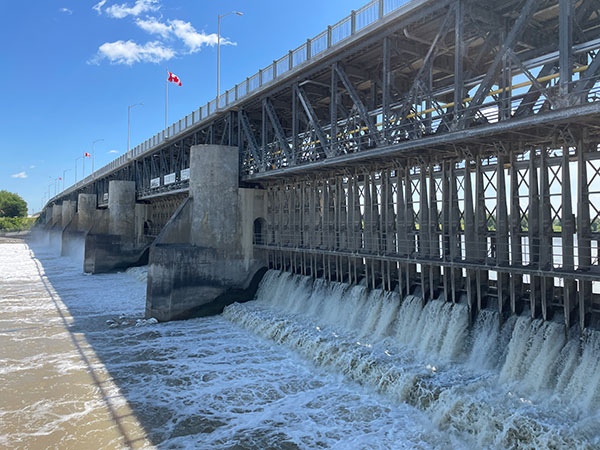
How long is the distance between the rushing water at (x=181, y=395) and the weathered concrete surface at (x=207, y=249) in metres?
1.95

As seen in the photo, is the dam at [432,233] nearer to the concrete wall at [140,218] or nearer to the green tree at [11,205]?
the concrete wall at [140,218]

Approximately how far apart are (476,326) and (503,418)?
4.31 metres

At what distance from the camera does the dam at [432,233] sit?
11.0 m

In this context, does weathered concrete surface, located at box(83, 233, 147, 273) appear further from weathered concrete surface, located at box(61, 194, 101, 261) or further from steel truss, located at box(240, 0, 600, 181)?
steel truss, located at box(240, 0, 600, 181)

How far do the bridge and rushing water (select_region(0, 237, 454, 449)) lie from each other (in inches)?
185

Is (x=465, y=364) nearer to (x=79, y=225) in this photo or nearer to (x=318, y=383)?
(x=318, y=383)

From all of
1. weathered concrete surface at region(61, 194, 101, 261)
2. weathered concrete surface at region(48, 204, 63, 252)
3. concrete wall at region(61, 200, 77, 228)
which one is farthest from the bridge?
weathered concrete surface at region(48, 204, 63, 252)

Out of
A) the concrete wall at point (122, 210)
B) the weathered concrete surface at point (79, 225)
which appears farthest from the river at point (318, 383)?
the weathered concrete surface at point (79, 225)

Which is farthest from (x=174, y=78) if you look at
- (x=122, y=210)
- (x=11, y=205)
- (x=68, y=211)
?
(x=11, y=205)

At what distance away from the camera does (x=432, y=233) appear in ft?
55.1

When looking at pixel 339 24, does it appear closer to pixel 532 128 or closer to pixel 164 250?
pixel 532 128

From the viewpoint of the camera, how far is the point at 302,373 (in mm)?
15078

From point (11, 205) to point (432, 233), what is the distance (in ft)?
591

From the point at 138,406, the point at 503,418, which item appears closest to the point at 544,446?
the point at 503,418
